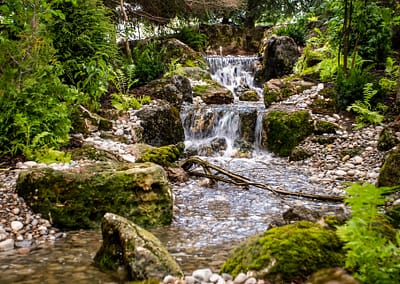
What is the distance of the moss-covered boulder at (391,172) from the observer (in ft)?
15.9

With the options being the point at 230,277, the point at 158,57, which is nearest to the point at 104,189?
the point at 230,277

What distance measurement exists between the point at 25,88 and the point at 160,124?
386 centimetres

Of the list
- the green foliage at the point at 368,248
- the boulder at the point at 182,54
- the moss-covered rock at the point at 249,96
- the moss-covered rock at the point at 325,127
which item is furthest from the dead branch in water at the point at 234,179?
the boulder at the point at 182,54

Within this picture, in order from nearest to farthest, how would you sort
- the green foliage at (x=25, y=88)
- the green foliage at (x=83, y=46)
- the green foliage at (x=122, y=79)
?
1. the green foliage at (x=25, y=88)
2. the green foliage at (x=83, y=46)
3. the green foliage at (x=122, y=79)

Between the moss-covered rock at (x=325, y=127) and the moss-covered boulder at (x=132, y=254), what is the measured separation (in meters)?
5.60

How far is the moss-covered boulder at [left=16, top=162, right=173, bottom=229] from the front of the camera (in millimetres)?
4133

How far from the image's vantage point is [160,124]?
867 cm

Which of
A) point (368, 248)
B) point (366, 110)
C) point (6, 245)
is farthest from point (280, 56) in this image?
point (368, 248)

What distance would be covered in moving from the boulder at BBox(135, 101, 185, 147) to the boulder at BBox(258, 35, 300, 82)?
5666 mm

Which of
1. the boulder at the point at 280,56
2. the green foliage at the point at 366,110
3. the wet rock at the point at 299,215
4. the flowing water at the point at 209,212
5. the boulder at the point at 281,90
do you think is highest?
the boulder at the point at 280,56

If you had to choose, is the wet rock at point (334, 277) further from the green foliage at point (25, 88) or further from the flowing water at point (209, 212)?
the green foliage at point (25, 88)

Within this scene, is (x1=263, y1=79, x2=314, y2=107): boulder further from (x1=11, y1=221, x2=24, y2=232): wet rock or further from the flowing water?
(x1=11, y1=221, x2=24, y2=232): wet rock

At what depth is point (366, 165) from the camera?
6250mm

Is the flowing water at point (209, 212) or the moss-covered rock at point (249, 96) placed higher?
the moss-covered rock at point (249, 96)
